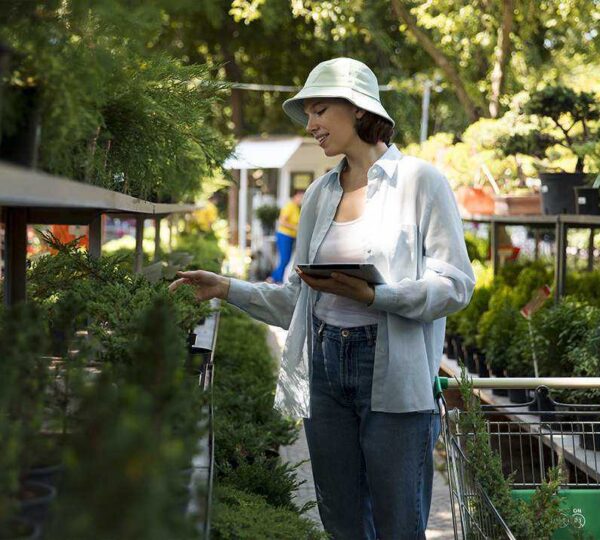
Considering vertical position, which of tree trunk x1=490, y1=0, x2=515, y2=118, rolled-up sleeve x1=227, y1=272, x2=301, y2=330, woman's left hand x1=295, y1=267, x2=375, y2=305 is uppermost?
tree trunk x1=490, y1=0, x2=515, y2=118

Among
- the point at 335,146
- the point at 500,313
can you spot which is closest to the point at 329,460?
the point at 335,146

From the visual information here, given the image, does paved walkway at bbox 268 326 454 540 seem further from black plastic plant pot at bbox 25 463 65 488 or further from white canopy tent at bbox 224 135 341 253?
white canopy tent at bbox 224 135 341 253

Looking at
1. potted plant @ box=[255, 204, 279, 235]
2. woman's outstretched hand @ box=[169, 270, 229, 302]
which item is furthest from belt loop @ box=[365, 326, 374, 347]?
potted plant @ box=[255, 204, 279, 235]

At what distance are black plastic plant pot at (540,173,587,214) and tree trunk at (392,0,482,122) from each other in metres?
4.07

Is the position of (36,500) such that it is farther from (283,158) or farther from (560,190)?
(283,158)

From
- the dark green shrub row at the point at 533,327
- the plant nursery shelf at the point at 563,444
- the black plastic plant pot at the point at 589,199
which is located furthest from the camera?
the black plastic plant pot at the point at 589,199

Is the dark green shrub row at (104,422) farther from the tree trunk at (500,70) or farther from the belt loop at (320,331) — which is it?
the tree trunk at (500,70)

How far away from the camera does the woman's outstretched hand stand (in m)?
3.32

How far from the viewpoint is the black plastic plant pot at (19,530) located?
54.3 inches

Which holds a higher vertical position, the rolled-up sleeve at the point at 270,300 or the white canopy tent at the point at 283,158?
the white canopy tent at the point at 283,158

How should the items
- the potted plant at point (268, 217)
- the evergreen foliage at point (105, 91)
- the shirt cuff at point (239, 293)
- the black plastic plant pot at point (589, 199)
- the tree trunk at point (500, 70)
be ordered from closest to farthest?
the evergreen foliage at point (105, 91), the shirt cuff at point (239, 293), the black plastic plant pot at point (589, 199), the tree trunk at point (500, 70), the potted plant at point (268, 217)

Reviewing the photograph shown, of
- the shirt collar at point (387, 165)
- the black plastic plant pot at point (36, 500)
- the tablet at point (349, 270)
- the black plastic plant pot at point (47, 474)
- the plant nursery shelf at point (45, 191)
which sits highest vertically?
the shirt collar at point (387, 165)

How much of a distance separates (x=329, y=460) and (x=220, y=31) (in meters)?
18.8

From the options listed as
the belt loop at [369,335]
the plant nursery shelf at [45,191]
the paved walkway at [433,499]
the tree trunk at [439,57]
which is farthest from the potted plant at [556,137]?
the plant nursery shelf at [45,191]
